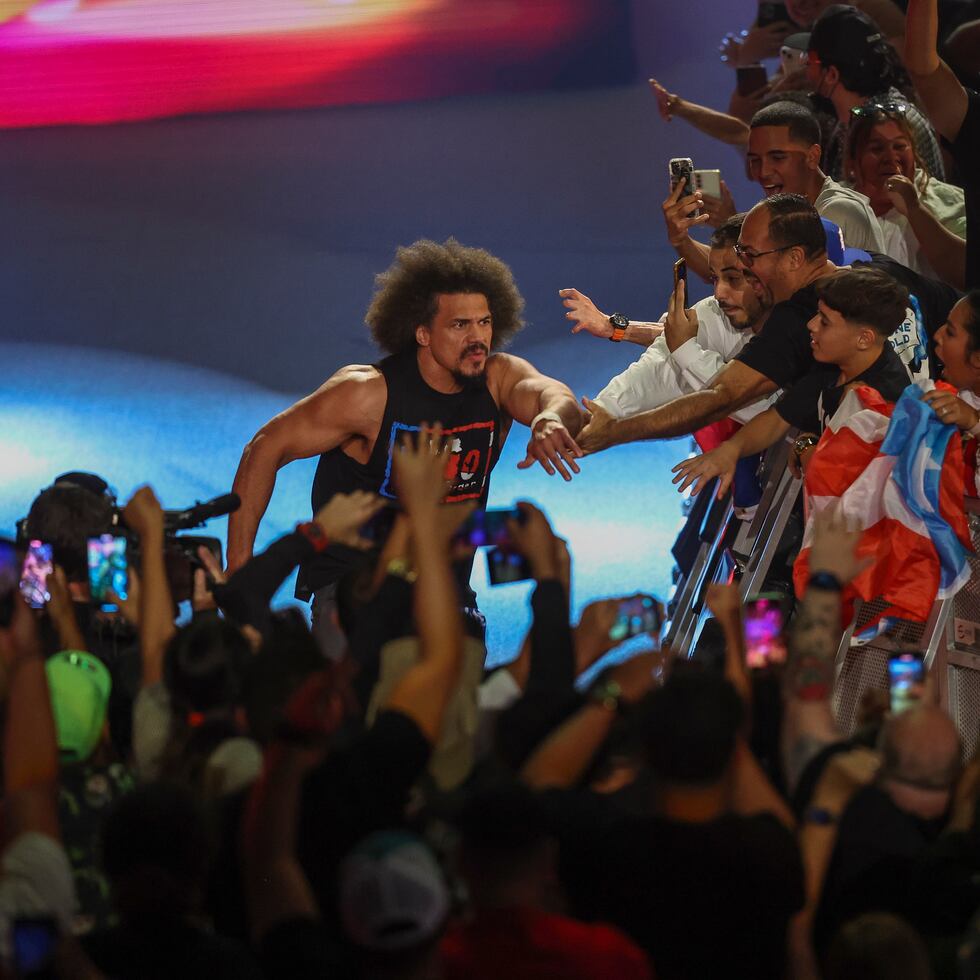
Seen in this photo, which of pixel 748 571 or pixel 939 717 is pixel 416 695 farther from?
pixel 748 571

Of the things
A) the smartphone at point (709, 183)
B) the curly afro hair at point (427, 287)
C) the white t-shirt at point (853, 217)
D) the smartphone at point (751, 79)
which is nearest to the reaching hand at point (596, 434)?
the curly afro hair at point (427, 287)

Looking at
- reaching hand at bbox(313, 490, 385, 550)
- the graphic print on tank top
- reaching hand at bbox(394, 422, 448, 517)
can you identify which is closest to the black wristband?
reaching hand at bbox(394, 422, 448, 517)

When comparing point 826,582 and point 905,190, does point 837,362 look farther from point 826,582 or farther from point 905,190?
point 826,582

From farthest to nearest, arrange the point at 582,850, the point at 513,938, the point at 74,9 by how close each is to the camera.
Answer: the point at 74,9 → the point at 582,850 → the point at 513,938

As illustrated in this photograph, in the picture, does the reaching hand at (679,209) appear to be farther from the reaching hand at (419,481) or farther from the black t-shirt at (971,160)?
the reaching hand at (419,481)

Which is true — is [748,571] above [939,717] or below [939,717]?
above

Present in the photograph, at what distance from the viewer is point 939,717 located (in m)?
2.02

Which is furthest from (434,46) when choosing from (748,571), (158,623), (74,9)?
(158,623)

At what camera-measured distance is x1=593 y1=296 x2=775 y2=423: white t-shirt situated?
13.5 ft

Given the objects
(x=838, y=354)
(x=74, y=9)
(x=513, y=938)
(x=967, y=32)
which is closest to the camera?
(x=513, y=938)

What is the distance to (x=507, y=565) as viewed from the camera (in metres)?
2.58

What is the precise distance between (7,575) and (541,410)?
1.90 m

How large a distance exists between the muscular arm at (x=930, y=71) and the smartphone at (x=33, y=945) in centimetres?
315

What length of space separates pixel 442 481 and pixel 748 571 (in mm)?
1800
